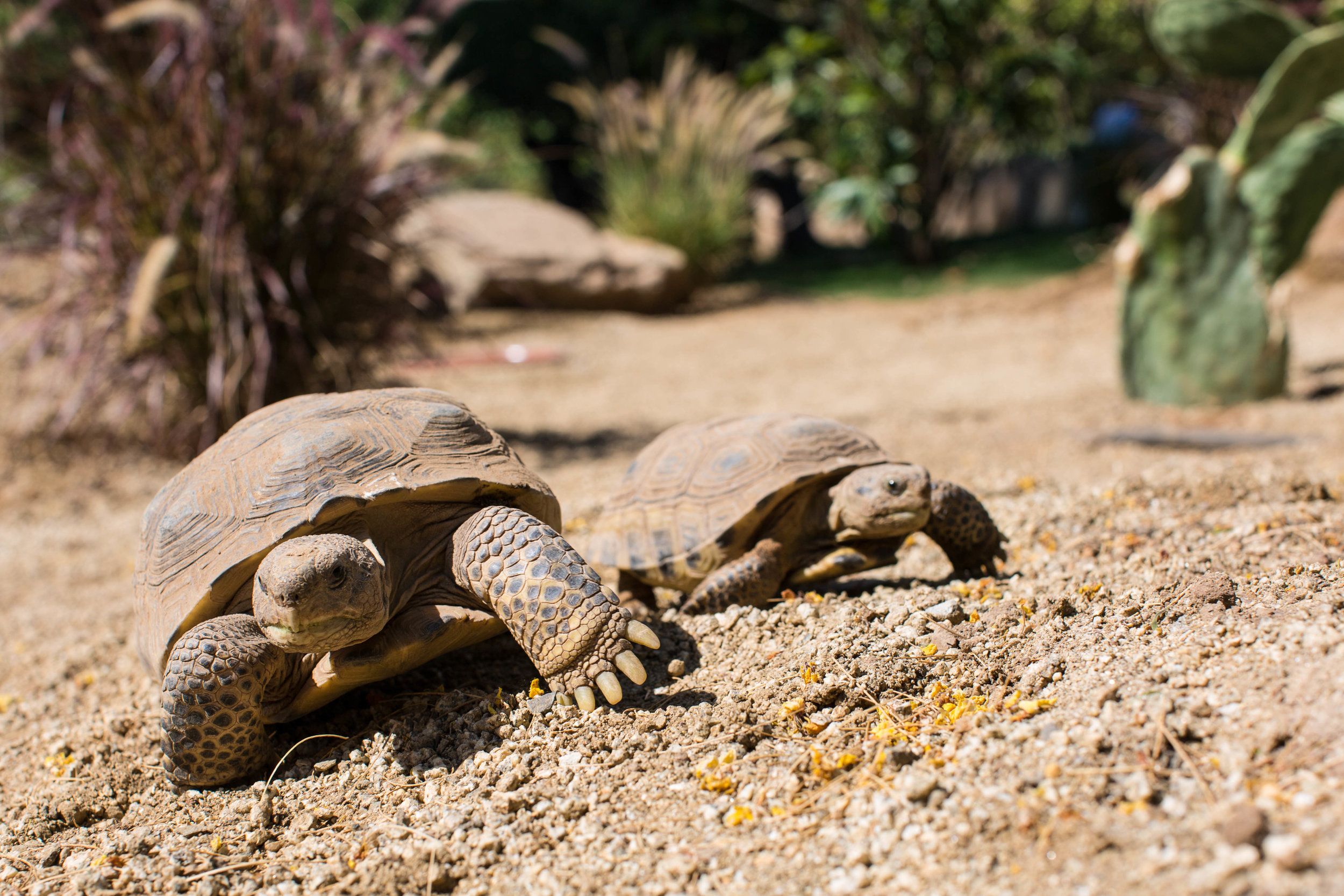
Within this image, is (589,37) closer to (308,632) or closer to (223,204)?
(223,204)

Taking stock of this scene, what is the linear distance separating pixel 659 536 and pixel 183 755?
1161 millimetres

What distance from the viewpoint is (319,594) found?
5.98ft

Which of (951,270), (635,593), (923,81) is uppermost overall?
(923,81)

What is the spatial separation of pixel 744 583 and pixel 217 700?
1.14 meters

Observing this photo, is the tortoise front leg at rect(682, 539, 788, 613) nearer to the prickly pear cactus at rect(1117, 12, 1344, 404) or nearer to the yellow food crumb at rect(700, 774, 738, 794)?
the yellow food crumb at rect(700, 774, 738, 794)

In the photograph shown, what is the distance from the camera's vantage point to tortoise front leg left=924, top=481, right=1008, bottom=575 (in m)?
2.48

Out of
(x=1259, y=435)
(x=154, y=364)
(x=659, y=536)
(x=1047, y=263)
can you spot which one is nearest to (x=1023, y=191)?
(x=1047, y=263)

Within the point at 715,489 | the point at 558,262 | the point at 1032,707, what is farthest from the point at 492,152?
the point at 1032,707

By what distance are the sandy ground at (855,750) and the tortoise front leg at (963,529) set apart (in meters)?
0.11

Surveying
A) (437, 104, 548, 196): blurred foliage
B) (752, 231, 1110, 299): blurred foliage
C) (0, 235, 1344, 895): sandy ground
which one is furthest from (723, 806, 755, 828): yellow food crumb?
(752, 231, 1110, 299): blurred foliage

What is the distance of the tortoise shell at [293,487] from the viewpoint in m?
2.04

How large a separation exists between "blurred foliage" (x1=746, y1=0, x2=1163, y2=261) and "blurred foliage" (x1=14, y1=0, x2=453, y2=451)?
26.3 feet

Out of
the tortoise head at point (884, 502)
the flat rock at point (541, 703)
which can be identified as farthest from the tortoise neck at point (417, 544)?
the tortoise head at point (884, 502)

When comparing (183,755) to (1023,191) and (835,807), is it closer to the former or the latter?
(835,807)
